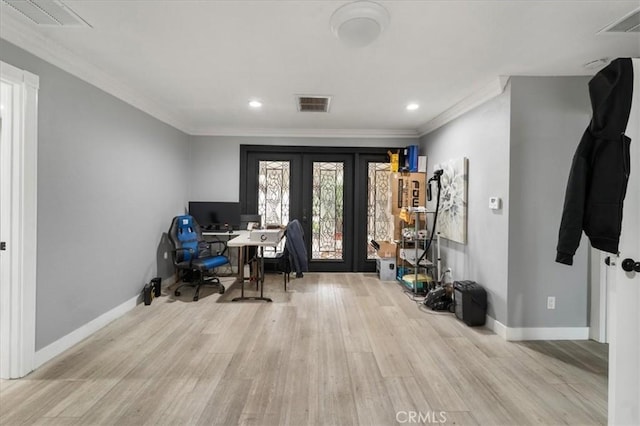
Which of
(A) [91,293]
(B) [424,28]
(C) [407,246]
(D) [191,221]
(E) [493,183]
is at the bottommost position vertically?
(A) [91,293]

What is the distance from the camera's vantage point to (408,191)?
184 inches

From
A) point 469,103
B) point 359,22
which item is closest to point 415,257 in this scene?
point 469,103

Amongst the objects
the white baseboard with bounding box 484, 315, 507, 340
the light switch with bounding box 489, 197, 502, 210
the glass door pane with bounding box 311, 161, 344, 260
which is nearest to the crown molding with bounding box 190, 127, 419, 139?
the glass door pane with bounding box 311, 161, 344, 260

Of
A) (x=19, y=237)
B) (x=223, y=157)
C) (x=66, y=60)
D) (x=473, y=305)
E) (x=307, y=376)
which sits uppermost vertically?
(x=66, y=60)

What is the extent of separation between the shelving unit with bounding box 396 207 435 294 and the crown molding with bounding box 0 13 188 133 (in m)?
3.93

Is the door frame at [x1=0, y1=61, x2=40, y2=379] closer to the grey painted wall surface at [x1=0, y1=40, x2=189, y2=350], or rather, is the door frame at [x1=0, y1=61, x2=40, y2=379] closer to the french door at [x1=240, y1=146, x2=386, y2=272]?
the grey painted wall surface at [x1=0, y1=40, x2=189, y2=350]

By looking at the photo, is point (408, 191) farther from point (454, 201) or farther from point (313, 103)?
point (313, 103)

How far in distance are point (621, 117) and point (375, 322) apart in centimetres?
261

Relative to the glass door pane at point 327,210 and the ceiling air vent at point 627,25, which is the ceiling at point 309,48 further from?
the glass door pane at point 327,210

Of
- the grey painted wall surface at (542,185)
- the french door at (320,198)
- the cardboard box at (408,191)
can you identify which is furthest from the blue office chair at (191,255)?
the grey painted wall surface at (542,185)

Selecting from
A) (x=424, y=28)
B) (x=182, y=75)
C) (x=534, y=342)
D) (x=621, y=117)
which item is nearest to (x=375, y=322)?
(x=534, y=342)

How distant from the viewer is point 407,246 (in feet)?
15.6

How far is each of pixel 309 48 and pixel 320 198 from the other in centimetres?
320

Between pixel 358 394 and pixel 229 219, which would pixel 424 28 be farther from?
pixel 229 219
